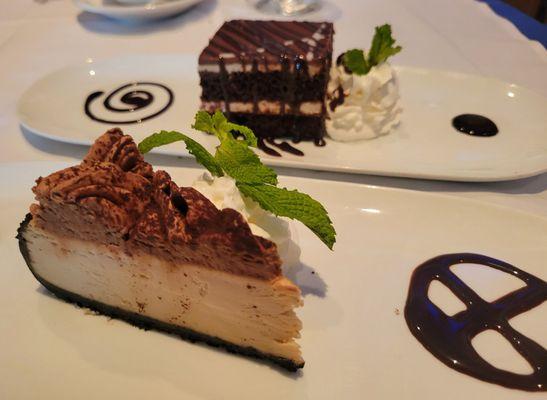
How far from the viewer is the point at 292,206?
1.38m

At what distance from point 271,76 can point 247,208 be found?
3.43ft

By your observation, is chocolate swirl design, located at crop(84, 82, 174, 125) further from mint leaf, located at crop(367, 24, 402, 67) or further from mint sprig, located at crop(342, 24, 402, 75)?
mint leaf, located at crop(367, 24, 402, 67)

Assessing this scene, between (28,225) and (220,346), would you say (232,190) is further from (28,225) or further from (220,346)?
(28,225)

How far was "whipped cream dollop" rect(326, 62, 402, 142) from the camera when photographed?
2.27 m

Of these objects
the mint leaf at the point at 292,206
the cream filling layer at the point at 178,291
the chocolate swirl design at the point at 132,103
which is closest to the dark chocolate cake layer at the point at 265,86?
the chocolate swirl design at the point at 132,103

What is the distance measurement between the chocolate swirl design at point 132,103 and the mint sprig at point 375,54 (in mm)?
1028

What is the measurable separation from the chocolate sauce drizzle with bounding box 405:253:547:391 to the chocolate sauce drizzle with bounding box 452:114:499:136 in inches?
36.1

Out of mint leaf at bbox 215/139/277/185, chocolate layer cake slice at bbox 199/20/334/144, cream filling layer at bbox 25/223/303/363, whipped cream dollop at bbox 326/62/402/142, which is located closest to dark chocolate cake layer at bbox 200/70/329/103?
chocolate layer cake slice at bbox 199/20/334/144

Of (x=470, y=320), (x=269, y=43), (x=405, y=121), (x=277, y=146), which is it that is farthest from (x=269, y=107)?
(x=470, y=320)

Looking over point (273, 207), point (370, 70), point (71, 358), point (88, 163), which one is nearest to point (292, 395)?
point (273, 207)

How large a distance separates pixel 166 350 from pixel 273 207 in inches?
22.2

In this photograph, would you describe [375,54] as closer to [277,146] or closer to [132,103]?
[277,146]

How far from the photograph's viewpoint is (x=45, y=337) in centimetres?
143

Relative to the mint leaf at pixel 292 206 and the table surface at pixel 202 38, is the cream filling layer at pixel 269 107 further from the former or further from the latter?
the mint leaf at pixel 292 206
